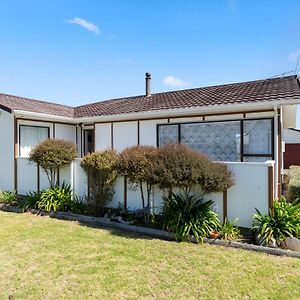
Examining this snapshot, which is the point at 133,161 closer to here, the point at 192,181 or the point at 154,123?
the point at 192,181

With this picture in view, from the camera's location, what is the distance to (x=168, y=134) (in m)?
10.9

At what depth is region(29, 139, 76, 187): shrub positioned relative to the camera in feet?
29.4

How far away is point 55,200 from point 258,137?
7.17 m

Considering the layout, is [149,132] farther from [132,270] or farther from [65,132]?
[132,270]

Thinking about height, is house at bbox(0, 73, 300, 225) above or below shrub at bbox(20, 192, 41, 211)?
above

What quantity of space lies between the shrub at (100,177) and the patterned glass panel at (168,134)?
10.8 ft

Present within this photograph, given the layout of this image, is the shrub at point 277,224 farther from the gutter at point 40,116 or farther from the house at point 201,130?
the gutter at point 40,116

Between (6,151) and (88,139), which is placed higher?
(88,139)

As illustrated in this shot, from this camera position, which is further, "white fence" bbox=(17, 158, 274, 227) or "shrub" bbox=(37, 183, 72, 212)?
"shrub" bbox=(37, 183, 72, 212)

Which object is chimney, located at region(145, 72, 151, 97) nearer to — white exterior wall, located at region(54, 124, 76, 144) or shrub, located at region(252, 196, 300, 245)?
white exterior wall, located at region(54, 124, 76, 144)

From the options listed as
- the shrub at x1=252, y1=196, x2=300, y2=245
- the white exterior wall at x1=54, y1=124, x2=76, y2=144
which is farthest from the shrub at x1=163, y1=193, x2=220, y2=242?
the white exterior wall at x1=54, y1=124, x2=76, y2=144

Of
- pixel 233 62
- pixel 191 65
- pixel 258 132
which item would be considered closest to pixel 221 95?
pixel 258 132

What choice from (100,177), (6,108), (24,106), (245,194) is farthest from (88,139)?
(245,194)

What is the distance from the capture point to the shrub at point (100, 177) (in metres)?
7.94
